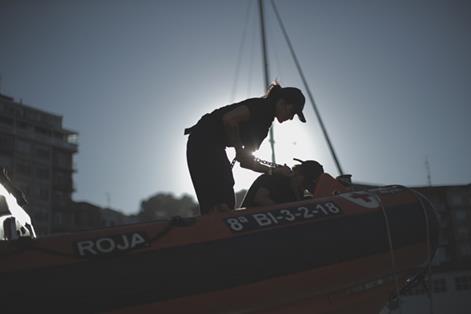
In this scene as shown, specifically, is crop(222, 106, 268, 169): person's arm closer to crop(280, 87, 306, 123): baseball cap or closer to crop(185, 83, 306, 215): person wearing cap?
crop(185, 83, 306, 215): person wearing cap

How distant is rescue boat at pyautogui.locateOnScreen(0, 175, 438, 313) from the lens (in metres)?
3.19

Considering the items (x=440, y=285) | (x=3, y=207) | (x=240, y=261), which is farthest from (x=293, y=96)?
(x=440, y=285)

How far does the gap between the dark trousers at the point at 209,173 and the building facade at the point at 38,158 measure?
44.0m

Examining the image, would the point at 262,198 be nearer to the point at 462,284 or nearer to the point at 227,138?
the point at 227,138

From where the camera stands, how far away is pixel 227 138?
427 centimetres

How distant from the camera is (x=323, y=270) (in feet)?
12.9

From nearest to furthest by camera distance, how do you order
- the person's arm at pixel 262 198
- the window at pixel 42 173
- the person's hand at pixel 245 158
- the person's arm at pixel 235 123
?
the person's arm at pixel 235 123, the person's hand at pixel 245 158, the person's arm at pixel 262 198, the window at pixel 42 173

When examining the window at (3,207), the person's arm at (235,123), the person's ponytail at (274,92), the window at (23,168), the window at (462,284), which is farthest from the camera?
the window at (23,168)

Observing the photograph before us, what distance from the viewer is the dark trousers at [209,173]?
4242 millimetres

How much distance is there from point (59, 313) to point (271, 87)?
102 inches

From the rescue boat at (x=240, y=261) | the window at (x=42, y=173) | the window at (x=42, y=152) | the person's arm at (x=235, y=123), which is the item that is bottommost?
the rescue boat at (x=240, y=261)

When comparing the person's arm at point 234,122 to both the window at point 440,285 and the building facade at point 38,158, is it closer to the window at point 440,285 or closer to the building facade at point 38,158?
the window at point 440,285

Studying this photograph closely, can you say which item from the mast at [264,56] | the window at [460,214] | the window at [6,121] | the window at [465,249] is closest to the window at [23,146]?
the window at [6,121]

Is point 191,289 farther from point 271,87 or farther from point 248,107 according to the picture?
point 271,87
